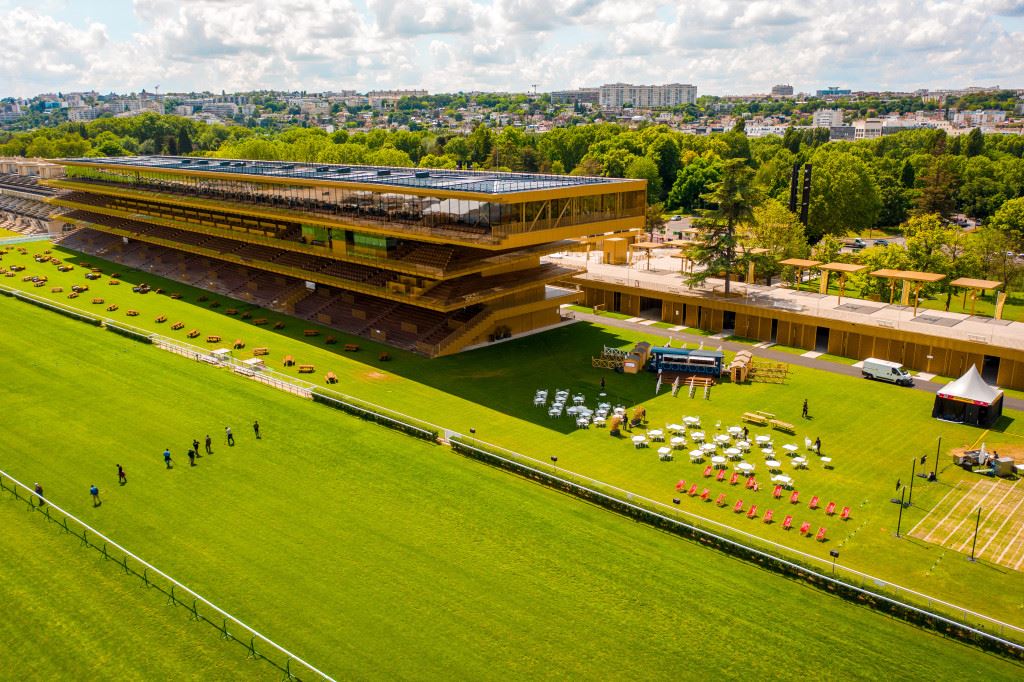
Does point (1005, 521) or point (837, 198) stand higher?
point (837, 198)

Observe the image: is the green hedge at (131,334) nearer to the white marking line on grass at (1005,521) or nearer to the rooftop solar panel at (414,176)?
the rooftop solar panel at (414,176)

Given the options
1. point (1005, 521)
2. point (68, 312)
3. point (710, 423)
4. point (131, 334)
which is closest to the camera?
point (1005, 521)

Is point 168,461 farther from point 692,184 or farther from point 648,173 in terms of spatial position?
point 692,184

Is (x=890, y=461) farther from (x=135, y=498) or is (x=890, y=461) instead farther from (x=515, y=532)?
(x=135, y=498)

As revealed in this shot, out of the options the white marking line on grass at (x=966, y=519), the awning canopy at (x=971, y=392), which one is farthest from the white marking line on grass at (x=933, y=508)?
the awning canopy at (x=971, y=392)

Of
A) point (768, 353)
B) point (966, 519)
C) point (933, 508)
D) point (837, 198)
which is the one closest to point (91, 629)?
point (933, 508)

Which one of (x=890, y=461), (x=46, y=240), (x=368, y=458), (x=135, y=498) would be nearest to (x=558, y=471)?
(x=368, y=458)

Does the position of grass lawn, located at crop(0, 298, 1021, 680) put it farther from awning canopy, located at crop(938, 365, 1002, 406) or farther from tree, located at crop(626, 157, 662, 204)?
tree, located at crop(626, 157, 662, 204)
